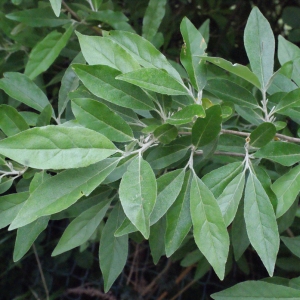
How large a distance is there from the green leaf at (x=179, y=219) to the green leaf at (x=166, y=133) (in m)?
0.07

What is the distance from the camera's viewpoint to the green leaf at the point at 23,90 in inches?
34.0

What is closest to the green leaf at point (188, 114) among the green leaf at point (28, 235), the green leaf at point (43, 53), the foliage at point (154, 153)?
the foliage at point (154, 153)

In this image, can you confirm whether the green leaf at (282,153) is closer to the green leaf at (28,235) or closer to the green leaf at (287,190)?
the green leaf at (287,190)

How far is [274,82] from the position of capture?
86cm

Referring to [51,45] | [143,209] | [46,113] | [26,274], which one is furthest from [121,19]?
[26,274]

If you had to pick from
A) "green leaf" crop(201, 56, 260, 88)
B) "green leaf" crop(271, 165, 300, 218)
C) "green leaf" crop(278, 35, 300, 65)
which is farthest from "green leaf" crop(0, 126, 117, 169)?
"green leaf" crop(278, 35, 300, 65)

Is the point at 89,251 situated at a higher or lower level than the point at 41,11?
lower

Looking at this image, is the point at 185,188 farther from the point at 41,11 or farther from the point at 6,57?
the point at 6,57

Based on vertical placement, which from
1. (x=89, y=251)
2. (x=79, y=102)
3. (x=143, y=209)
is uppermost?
(x=79, y=102)

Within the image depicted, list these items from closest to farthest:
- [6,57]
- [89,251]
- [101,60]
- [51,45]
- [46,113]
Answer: [101,60], [46,113], [51,45], [6,57], [89,251]

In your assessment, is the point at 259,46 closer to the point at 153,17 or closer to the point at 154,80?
the point at 154,80

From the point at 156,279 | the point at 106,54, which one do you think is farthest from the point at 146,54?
the point at 156,279

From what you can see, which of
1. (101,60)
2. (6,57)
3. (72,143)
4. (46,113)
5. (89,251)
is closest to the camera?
(72,143)

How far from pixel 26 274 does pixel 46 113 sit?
4.70 ft
